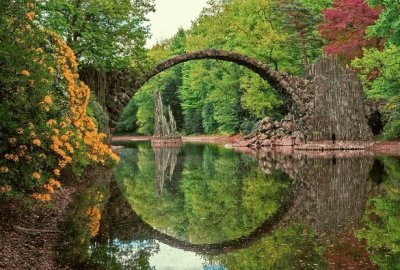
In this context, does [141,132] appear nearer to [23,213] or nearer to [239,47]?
[239,47]

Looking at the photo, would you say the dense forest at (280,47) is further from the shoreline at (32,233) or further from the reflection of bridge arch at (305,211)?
the shoreline at (32,233)

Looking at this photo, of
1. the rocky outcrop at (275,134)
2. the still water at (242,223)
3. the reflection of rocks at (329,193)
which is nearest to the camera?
the still water at (242,223)

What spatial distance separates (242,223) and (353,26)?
1008 inches

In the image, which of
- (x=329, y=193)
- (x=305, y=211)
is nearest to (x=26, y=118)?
(x=305, y=211)

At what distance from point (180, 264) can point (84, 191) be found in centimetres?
604

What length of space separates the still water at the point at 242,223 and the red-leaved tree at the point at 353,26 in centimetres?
1567

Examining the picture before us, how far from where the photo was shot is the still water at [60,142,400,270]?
6.79 meters

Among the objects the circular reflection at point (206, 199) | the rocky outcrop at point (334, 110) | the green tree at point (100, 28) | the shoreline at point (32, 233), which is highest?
the green tree at point (100, 28)

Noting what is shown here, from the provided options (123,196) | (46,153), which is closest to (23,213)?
(46,153)

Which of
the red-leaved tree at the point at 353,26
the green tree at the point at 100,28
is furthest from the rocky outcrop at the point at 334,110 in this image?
the green tree at the point at 100,28

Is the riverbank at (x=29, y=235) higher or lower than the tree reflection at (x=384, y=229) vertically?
higher

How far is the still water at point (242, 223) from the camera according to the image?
6.79 metres

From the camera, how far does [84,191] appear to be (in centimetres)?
1250

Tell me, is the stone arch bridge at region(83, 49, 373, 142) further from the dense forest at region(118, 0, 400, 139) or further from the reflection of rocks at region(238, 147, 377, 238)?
the reflection of rocks at region(238, 147, 377, 238)
